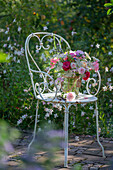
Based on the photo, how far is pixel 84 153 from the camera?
8.19 ft

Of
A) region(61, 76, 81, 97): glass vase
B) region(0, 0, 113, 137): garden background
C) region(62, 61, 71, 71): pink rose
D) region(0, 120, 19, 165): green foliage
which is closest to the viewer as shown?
region(0, 120, 19, 165): green foliage

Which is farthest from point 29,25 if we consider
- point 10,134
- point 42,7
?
point 10,134

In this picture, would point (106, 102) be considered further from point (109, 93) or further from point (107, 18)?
point (107, 18)

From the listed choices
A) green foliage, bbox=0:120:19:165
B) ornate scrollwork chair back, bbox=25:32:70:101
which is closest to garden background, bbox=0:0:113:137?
ornate scrollwork chair back, bbox=25:32:70:101

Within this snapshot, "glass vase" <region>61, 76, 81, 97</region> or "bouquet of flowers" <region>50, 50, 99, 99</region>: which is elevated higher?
"bouquet of flowers" <region>50, 50, 99, 99</region>

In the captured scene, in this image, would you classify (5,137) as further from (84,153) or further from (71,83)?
(84,153)

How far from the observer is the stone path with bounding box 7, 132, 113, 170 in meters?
2.17

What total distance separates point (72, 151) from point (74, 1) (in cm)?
376

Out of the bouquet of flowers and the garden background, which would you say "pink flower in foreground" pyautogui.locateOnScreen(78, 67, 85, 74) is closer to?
the bouquet of flowers

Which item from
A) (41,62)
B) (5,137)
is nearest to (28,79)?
(41,62)

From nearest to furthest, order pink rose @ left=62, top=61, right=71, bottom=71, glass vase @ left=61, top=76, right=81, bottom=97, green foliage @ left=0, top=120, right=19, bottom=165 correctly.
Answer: green foliage @ left=0, top=120, right=19, bottom=165, pink rose @ left=62, top=61, right=71, bottom=71, glass vase @ left=61, top=76, right=81, bottom=97

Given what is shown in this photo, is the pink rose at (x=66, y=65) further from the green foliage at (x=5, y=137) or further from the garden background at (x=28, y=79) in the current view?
the green foliage at (x=5, y=137)

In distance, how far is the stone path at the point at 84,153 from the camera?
7.11 feet

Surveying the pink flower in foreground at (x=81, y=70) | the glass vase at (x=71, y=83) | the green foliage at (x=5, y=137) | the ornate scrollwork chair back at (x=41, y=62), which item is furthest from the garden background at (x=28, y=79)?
the green foliage at (x=5, y=137)
